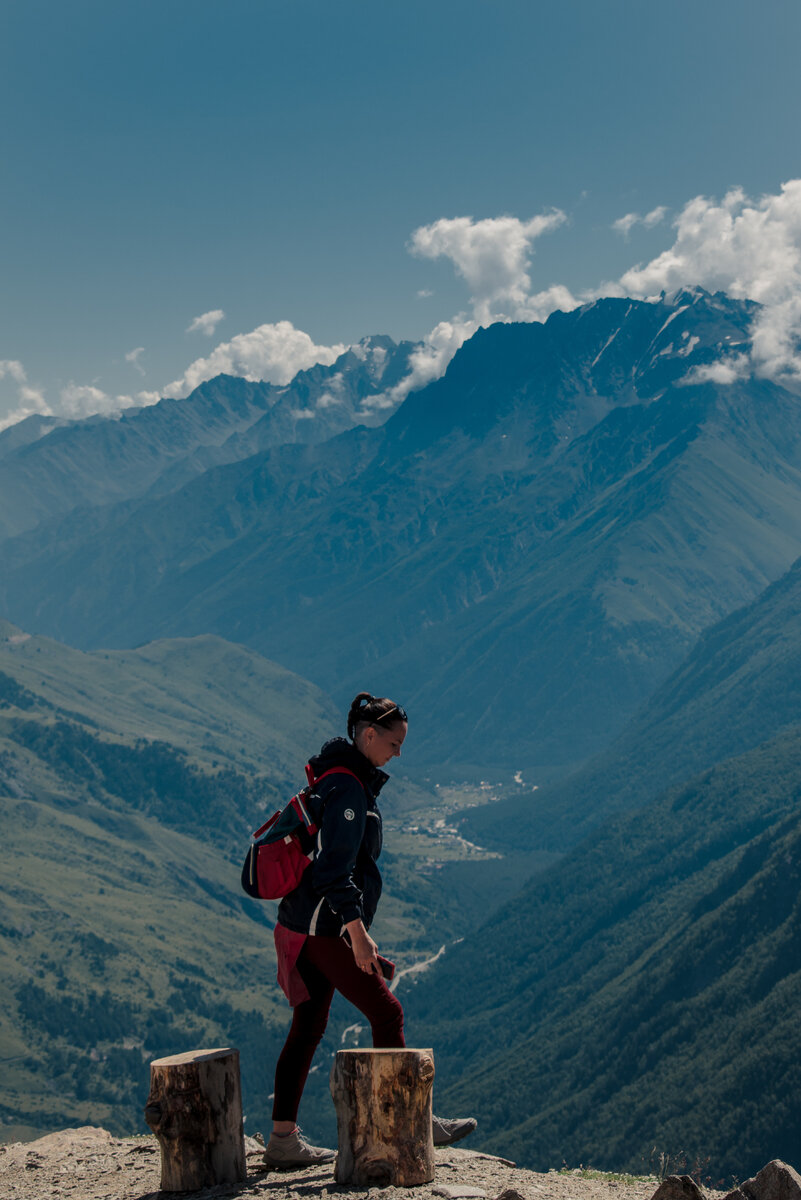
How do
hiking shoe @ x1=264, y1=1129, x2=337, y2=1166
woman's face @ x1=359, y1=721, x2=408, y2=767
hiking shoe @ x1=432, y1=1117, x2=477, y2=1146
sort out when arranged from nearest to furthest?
woman's face @ x1=359, y1=721, x2=408, y2=767 → hiking shoe @ x1=432, y1=1117, x2=477, y2=1146 → hiking shoe @ x1=264, y1=1129, x2=337, y2=1166

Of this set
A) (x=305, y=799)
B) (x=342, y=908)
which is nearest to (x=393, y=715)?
(x=305, y=799)

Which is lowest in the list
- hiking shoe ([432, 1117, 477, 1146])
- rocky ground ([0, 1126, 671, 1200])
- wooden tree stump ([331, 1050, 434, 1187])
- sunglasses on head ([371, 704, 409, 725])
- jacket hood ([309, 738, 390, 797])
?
rocky ground ([0, 1126, 671, 1200])

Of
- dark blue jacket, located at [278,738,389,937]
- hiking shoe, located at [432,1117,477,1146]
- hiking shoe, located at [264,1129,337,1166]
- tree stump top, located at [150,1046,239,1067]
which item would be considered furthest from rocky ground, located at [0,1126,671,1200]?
dark blue jacket, located at [278,738,389,937]

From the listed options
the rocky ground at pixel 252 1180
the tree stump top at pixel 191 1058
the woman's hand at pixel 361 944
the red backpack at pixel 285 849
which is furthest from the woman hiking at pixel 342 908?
the tree stump top at pixel 191 1058

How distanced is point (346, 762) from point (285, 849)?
59.5 inches

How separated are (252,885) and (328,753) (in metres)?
2.21

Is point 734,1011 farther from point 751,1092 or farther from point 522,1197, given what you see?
point 522,1197

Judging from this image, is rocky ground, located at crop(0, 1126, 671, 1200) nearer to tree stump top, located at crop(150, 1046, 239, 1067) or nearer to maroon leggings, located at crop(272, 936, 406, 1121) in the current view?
maroon leggings, located at crop(272, 936, 406, 1121)

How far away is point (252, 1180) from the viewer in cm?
1598

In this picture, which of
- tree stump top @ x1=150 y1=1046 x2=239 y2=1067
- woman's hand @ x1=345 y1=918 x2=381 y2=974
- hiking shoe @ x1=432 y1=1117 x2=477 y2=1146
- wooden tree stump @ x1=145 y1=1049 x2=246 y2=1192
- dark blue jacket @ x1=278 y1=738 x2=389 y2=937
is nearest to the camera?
woman's hand @ x1=345 y1=918 x2=381 y2=974

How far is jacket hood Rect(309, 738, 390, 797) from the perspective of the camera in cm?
1549

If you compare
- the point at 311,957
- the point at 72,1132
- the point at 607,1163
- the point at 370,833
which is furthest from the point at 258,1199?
the point at 607,1163

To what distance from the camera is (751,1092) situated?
16025cm

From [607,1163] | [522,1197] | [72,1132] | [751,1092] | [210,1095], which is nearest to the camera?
[522,1197]
